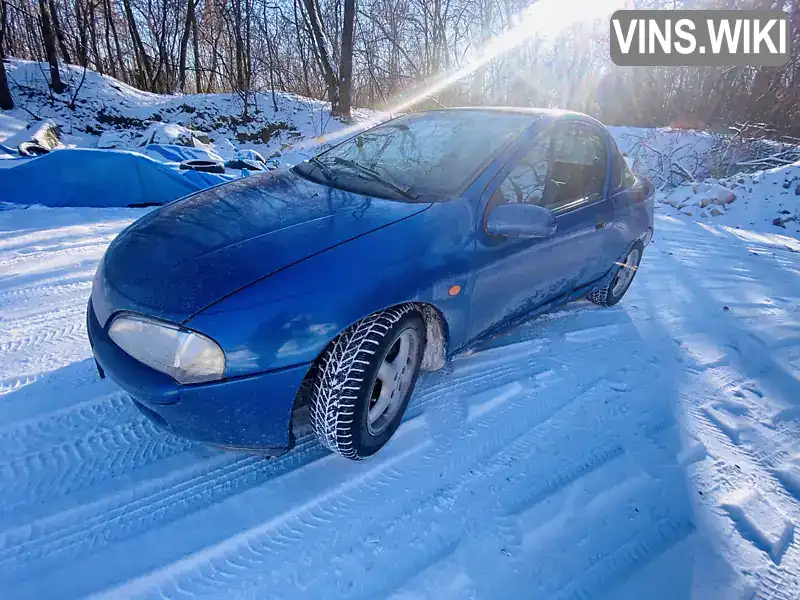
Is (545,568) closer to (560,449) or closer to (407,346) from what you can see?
(560,449)

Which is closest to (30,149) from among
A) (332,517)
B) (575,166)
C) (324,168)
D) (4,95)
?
(4,95)

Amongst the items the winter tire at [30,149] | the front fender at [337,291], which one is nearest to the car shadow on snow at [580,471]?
the front fender at [337,291]

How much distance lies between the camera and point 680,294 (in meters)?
4.05

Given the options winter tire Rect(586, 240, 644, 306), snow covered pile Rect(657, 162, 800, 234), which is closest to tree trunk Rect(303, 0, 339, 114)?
snow covered pile Rect(657, 162, 800, 234)

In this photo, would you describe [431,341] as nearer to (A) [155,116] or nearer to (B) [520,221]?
(B) [520,221]

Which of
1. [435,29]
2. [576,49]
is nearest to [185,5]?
[435,29]

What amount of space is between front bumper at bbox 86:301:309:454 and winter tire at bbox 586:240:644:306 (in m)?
2.70

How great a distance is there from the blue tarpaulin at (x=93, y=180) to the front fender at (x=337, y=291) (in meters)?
4.58

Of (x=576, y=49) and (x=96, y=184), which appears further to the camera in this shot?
(x=576, y=49)

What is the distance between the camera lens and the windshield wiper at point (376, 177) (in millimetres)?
2256

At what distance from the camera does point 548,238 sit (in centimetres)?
259

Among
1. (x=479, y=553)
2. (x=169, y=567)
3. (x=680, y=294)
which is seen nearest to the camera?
(x=169, y=567)

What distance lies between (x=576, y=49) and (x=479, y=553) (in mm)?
20543

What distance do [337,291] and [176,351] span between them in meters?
0.58
